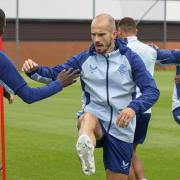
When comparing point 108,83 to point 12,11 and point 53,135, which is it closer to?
point 53,135

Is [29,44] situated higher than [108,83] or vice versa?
[108,83]

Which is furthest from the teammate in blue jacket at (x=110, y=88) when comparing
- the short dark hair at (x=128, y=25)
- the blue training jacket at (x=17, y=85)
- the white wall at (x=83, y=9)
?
the white wall at (x=83, y=9)

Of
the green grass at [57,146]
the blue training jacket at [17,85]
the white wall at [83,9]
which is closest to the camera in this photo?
the blue training jacket at [17,85]

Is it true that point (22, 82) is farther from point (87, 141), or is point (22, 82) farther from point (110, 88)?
point (110, 88)

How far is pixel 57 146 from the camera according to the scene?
14.4m

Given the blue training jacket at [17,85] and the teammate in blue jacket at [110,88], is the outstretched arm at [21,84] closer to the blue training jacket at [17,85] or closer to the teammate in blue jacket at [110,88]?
the blue training jacket at [17,85]

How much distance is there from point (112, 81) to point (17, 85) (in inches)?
47.8

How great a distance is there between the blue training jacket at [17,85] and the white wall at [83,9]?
4555cm

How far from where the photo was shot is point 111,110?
7785mm

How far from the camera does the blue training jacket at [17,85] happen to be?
6.82 meters

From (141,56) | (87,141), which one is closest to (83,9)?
(141,56)

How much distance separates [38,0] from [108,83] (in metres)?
46.2

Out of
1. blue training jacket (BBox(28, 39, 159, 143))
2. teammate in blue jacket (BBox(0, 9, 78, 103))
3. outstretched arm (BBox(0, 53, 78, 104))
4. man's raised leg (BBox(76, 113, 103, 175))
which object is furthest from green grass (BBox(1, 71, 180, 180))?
outstretched arm (BBox(0, 53, 78, 104))

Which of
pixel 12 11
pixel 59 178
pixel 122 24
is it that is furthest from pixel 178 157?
pixel 12 11
